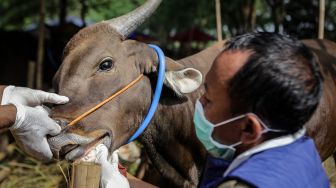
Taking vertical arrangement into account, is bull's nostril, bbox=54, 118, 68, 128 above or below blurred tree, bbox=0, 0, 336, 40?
above

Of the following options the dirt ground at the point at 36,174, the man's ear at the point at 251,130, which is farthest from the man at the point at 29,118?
the dirt ground at the point at 36,174

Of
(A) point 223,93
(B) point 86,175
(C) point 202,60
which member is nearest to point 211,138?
(A) point 223,93

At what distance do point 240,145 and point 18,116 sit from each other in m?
1.95

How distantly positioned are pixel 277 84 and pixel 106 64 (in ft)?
8.41

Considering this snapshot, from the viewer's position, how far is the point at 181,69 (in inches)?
182

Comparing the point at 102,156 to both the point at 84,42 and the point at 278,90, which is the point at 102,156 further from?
the point at 278,90

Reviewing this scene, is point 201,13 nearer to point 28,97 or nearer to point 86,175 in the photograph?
point 28,97

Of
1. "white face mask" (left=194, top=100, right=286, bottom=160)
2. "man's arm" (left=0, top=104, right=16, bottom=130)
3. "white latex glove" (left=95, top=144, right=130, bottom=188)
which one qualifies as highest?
"white face mask" (left=194, top=100, right=286, bottom=160)

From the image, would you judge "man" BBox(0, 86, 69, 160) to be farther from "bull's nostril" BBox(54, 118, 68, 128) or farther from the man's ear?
the man's ear

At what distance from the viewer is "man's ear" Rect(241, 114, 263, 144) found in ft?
6.79

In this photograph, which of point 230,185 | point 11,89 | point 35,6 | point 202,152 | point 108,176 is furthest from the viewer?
point 35,6

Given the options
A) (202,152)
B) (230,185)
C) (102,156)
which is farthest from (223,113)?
(202,152)

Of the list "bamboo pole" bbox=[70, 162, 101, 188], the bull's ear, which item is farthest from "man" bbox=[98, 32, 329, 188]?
the bull's ear

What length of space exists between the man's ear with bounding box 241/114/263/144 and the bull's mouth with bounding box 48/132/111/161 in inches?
81.8
